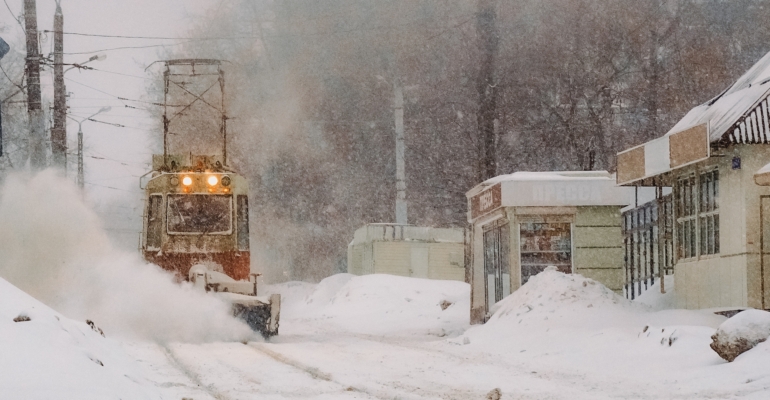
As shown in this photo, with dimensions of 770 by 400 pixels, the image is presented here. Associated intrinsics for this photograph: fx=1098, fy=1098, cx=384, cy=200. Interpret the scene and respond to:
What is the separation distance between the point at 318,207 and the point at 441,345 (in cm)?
3230

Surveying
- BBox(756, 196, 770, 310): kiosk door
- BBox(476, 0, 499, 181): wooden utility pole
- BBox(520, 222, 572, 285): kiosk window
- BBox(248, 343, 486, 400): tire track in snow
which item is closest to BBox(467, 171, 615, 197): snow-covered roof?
BBox(520, 222, 572, 285): kiosk window

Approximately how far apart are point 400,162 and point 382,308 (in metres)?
10.0


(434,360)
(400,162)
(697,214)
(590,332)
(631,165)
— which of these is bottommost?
(434,360)

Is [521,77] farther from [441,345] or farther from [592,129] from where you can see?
[441,345]

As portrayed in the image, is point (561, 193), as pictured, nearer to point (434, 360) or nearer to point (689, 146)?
point (689, 146)

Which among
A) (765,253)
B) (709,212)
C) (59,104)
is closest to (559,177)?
(709,212)

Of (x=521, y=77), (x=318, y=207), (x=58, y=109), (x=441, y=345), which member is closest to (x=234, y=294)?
(x=441, y=345)

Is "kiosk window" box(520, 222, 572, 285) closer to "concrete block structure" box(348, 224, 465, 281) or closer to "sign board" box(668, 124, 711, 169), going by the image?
"sign board" box(668, 124, 711, 169)

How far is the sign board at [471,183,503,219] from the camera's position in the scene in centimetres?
2283

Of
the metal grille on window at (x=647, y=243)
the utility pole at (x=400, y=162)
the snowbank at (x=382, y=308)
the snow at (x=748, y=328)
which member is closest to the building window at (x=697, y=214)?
the metal grille on window at (x=647, y=243)

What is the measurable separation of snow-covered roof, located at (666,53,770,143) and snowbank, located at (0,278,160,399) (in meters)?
10.2

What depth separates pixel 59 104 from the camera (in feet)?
98.2

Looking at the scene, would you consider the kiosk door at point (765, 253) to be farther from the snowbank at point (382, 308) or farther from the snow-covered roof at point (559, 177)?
the snowbank at point (382, 308)

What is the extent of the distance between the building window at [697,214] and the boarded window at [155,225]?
9937mm
